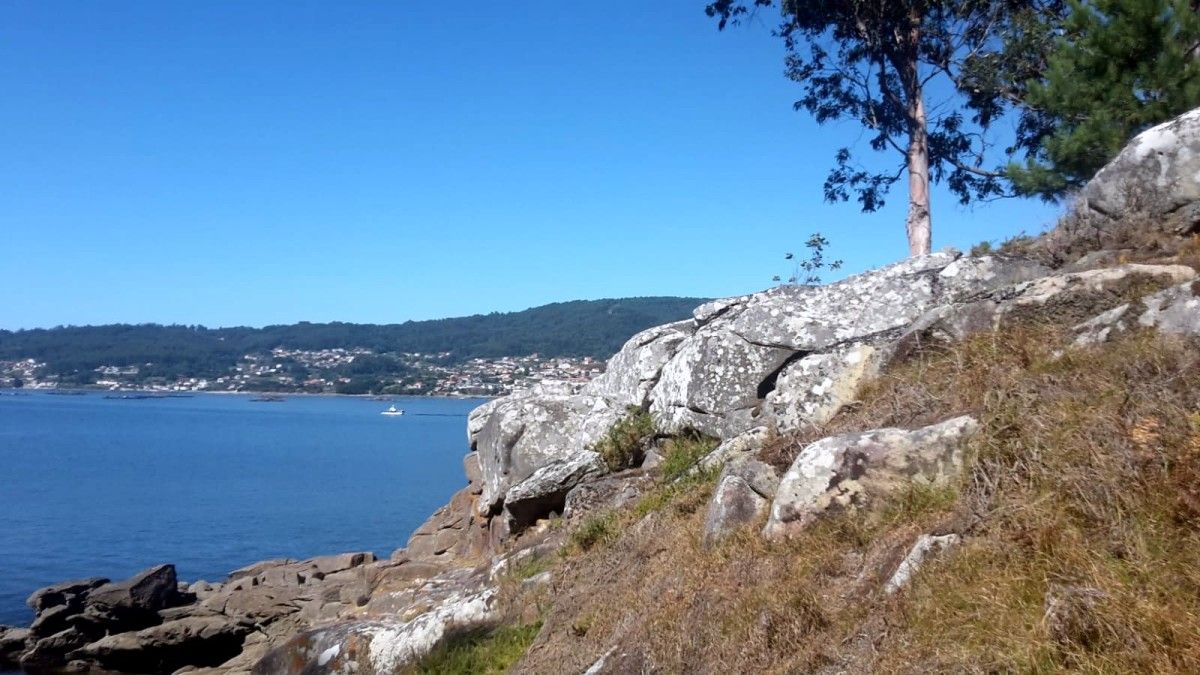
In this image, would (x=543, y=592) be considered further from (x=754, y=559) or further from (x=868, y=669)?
(x=868, y=669)

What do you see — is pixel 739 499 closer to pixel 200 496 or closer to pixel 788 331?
pixel 788 331

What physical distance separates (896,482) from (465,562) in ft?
37.4

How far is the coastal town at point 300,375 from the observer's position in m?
134

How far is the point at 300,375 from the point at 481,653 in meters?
173

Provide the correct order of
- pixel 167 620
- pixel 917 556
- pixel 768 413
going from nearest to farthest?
pixel 917 556
pixel 768 413
pixel 167 620

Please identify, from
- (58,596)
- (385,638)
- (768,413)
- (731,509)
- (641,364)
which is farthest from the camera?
(58,596)

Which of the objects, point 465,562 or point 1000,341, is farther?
point 465,562

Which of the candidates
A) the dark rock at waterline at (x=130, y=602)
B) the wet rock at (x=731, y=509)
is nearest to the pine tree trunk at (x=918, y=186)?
the wet rock at (x=731, y=509)

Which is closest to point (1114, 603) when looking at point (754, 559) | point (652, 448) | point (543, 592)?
point (754, 559)

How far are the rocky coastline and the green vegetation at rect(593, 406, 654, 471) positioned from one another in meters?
0.05

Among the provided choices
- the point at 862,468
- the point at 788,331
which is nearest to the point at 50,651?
the point at 788,331

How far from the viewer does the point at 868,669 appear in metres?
4.72

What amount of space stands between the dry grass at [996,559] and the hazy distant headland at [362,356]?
3218 inches

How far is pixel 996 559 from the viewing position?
497 centimetres
